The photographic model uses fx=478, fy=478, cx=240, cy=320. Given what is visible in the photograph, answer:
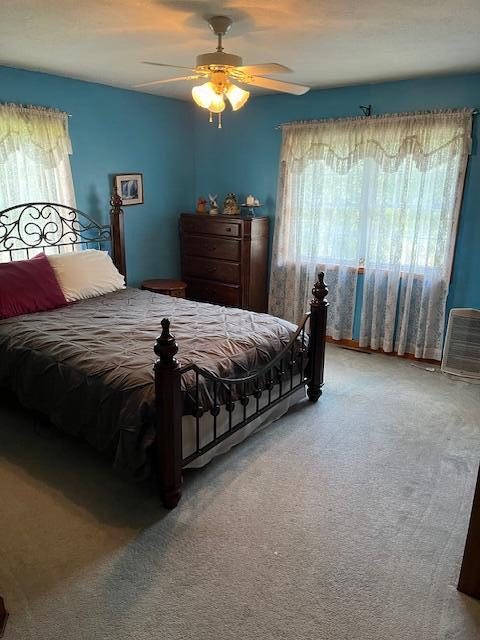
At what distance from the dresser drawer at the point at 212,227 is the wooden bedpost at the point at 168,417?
2.80 metres

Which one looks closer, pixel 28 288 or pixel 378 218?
pixel 28 288

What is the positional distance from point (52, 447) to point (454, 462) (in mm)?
2425

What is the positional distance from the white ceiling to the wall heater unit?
6.33 ft

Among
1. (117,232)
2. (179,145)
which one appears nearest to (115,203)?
(117,232)

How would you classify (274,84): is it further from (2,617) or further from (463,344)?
(2,617)

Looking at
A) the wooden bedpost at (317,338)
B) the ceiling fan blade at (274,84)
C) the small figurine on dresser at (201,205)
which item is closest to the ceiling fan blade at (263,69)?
the ceiling fan blade at (274,84)

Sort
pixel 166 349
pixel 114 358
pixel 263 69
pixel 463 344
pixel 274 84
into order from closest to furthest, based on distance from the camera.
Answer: pixel 166 349
pixel 263 69
pixel 114 358
pixel 274 84
pixel 463 344

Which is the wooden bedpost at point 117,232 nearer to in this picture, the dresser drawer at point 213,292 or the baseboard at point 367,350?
the dresser drawer at point 213,292

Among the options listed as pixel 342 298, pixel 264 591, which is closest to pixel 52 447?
pixel 264 591

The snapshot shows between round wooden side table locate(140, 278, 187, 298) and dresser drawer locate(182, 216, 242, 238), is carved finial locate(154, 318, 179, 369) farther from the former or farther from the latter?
dresser drawer locate(182, 216, 242, 238)

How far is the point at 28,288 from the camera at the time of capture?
3.57 meters

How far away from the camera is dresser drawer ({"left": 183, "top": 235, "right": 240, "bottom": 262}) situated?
195 inches

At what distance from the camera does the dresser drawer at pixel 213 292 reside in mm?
5043

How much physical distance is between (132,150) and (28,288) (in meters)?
2.07
